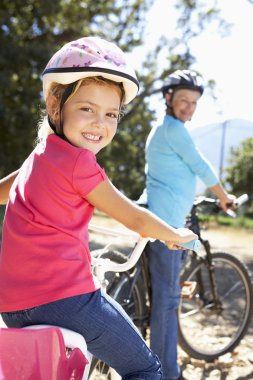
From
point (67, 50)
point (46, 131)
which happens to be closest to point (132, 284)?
point (46, 131)

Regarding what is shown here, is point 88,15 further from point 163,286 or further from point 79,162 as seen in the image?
point 79,162

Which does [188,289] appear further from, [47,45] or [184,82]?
[47,45]

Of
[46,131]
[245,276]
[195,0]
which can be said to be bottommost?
[245,276]

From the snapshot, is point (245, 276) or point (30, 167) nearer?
point (30, 167)

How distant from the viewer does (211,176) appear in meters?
3.21

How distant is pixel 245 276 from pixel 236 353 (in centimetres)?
59

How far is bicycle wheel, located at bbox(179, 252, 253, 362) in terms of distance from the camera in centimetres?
377

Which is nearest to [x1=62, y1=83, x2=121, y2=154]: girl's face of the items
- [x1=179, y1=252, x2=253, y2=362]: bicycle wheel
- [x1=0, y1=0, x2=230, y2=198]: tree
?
[x1=179, y1=252, x2=253, y2=362]: bicycle wheel

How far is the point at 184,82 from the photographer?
10.5 ft

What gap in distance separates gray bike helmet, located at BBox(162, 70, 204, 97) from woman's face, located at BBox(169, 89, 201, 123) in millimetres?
31

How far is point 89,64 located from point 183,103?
1.54 m

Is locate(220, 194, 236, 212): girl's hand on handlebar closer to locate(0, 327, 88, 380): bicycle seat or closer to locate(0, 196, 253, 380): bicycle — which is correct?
locate(0, 196, 253, 380): bicycle

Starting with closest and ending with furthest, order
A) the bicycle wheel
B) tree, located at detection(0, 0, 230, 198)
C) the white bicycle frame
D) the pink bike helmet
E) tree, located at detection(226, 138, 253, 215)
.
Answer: the white bicycle frame → the pink bike helmet → the bicycle wheel → tree, located at detection(0, 0, 230, 198) → tree, located at detection(226, 138, 253, 215)

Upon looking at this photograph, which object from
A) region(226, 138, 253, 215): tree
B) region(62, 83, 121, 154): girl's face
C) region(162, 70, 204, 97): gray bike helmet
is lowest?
region(226, 138, 253, 215): tree
